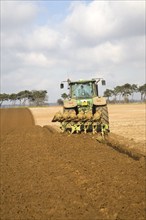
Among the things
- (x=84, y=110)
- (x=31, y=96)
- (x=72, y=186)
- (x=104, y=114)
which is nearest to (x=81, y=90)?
(x=84, y=110)

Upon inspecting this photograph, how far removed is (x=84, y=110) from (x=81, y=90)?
3.38ft

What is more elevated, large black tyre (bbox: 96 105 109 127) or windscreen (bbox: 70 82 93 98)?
windscreen (bbox: 70 82 93 98)

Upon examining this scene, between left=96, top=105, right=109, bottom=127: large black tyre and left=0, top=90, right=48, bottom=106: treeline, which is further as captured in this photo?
left=0, top=90, right=48, bottom=106: treeline

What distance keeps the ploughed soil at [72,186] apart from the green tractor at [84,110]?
3979 millimetres

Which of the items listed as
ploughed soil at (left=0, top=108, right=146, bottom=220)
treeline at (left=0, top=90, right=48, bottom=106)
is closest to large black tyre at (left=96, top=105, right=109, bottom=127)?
ploughed soil at (left=0, top=108, right=146, bottom=220)

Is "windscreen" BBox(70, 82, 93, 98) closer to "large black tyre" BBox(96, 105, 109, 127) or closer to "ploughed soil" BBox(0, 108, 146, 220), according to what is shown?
"large black tyre" BBox(96, 105, 109, 127)

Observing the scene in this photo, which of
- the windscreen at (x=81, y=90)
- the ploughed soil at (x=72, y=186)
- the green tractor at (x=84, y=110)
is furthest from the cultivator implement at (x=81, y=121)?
the ploughed soil at (x=72, y=186)

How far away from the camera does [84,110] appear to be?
16516mm

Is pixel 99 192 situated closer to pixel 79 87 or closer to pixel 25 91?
pixel 79 87

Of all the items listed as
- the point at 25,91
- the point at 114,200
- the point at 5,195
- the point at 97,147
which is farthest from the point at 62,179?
the point at 25,91

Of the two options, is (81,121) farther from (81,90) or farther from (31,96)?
(31,96)

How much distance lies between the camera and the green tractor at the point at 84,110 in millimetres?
14812

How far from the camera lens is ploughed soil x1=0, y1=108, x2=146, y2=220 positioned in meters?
5.21

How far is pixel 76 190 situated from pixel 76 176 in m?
1.08
